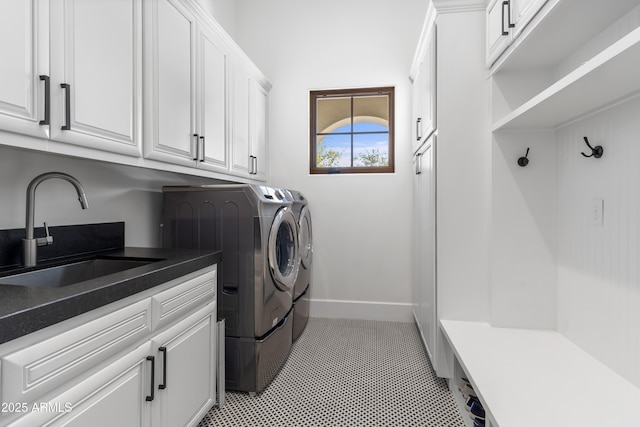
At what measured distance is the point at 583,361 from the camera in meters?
1.46

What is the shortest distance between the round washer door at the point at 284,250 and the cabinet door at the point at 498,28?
1487 millimetres

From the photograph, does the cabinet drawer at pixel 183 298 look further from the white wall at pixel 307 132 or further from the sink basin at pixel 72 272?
the white wall at pixel 307 132

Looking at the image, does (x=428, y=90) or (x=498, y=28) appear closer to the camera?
(x=498, y=28)

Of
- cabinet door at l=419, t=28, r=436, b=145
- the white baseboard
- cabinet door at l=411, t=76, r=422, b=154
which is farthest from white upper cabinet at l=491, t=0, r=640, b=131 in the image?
the white baseboard

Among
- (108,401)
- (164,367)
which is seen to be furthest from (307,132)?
(108,401)

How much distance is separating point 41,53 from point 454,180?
1.92m

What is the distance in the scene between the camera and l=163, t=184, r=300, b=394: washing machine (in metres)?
1.80

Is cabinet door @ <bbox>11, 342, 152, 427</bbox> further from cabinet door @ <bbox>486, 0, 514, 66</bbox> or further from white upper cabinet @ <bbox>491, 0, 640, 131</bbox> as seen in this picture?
cabinet door @ <bbox>486, 0, 514, 66</bbox>

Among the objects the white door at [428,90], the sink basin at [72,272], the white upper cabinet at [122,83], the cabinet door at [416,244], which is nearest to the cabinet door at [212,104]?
the white upper cabinet at [122,83]

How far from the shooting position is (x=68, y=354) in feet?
2.74

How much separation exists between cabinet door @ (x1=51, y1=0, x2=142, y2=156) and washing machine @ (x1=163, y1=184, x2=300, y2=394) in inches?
20.3

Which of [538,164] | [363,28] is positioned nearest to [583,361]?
[538,164]

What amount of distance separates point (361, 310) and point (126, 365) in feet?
7.73

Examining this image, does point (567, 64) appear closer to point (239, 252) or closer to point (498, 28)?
point (498, 28)
